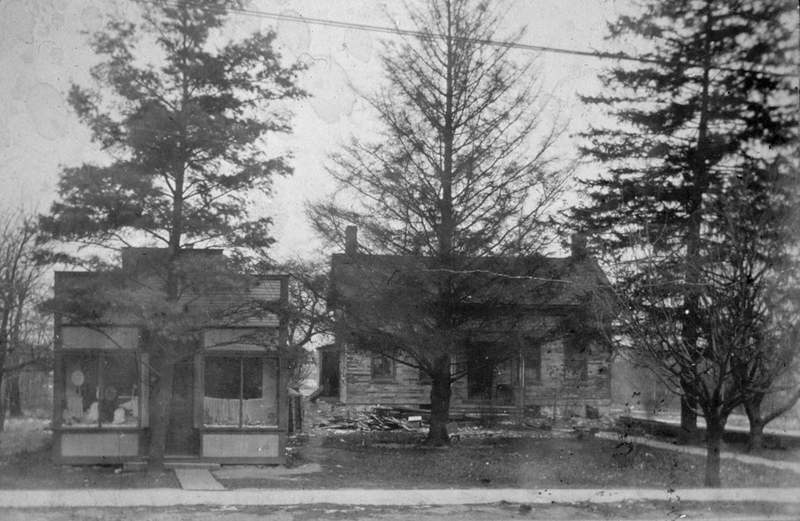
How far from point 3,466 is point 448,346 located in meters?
10.0

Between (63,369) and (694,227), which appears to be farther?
(694,227)

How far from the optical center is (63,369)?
16.6 metres

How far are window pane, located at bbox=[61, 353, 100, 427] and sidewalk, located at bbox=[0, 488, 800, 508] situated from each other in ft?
13.1

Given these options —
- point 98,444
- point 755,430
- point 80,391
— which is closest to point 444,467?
point 98,444

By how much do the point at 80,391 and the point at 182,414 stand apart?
2.26 metres

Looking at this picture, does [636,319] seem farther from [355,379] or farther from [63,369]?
[355,379]

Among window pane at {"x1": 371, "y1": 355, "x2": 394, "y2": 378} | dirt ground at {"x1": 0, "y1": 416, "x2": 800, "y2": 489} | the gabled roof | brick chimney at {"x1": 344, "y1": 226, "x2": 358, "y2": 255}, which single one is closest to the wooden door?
dirt ground at {"x1": 0, "y1": 416, "x2": 800, "y2": 489}

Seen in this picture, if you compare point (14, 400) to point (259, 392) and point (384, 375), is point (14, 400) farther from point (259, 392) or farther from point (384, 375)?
point (259, 392)

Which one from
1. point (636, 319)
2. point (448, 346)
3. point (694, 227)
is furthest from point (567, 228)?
point (636, 319)

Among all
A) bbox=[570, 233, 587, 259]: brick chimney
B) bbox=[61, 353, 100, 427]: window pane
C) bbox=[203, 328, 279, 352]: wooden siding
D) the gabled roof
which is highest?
bbox=[570, 233, 587, 259]: brick chimney

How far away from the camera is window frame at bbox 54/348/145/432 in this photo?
1650 centimetres

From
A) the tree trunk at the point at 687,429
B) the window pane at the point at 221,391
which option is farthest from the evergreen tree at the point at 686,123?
the window pane at the point at 221,391

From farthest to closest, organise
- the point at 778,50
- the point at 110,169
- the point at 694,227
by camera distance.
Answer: the point at 694,227 < the point at 778,50 < the point at 110,169

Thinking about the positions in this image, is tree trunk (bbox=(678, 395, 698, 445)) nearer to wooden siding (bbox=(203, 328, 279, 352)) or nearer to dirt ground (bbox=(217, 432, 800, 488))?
dirt ground (bbox=(217, 432, 800, 488))
